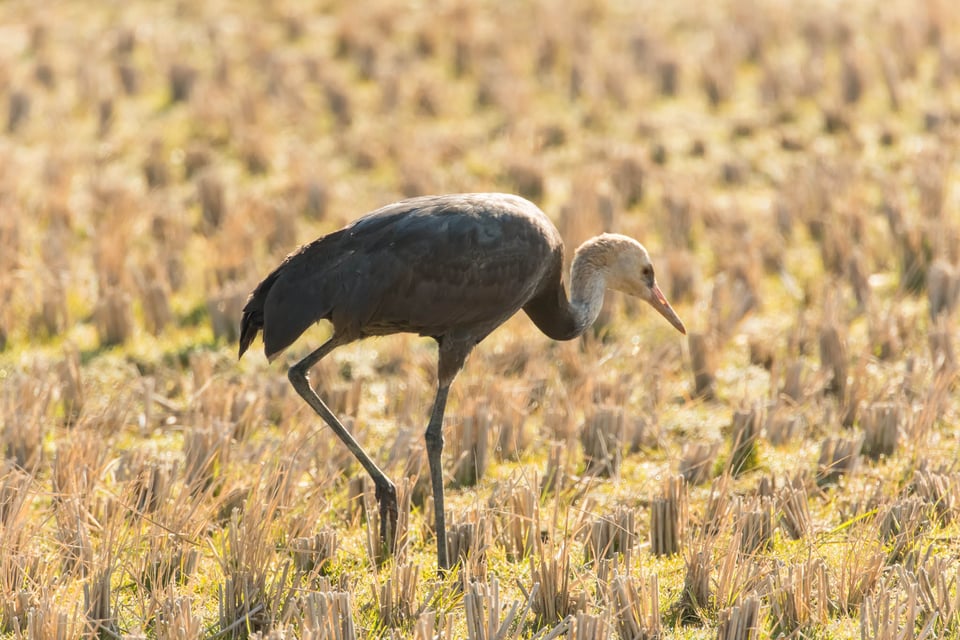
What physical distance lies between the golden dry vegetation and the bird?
0.39 meters

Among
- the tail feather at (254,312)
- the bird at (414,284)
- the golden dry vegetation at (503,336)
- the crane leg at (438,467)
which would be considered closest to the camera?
the golden dry vegetation at (503,336)

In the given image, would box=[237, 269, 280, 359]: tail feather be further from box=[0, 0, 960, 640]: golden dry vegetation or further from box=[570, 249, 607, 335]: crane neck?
box=[570, 249, 607, 335]: crane neck

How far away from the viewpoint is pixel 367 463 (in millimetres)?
5820

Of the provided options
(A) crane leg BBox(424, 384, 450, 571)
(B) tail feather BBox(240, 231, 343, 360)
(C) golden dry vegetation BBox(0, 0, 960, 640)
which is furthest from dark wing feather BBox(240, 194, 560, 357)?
(C) golden dry vegetation BBox(0, 0, 960, 640)

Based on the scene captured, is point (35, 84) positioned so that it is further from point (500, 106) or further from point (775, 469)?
point (775, 469)

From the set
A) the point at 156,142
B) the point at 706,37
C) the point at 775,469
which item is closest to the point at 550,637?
the point at 775,469

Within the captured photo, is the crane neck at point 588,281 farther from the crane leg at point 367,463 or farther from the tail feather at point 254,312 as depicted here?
the tail feather at point 254,312

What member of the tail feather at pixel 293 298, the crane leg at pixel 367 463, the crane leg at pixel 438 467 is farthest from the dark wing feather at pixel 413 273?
the crane leg at pixel 438 467

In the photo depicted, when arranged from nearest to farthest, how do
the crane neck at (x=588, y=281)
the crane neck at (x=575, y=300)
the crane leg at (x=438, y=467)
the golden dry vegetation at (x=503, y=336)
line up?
the golden dry vegetation at (x=503, y=336) < the crane leg at (x=438, y=467) < the crane neck at (x=575, y=300) < the crane neck at (x=588, y=281)

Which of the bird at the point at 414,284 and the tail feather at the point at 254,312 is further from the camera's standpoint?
the tail feather at the point at 254,312

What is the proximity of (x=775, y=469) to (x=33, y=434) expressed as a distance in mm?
3444

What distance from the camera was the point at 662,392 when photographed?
24.1ft

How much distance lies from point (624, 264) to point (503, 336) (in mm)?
1765

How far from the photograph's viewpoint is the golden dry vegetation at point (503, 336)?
16.8 ft
